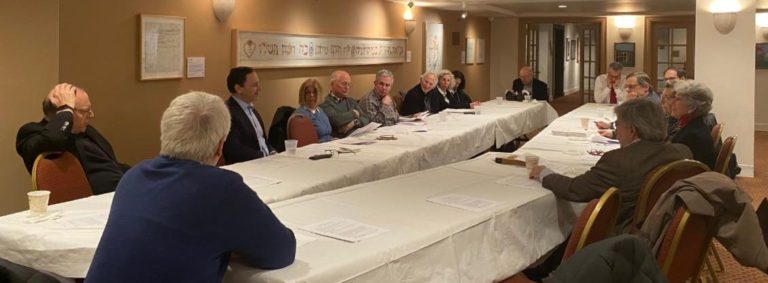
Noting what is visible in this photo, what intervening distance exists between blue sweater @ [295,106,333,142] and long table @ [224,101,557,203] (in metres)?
0.43

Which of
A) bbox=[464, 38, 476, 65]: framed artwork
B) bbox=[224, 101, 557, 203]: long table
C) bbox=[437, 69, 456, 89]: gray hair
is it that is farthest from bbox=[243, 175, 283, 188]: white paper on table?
bbox=[464, 38, 476, 65]: framed artwork

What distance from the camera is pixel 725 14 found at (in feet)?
24.4

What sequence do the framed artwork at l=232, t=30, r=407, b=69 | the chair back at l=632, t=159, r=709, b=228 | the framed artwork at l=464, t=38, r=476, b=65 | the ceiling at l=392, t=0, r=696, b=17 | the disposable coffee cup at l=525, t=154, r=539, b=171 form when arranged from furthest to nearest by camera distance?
1. the framed artwork at l=464, t=38, r=476, b=65
2. the ceiling at l=392, t=0, r=696, b=17
3. the framed artwork at l=232, t=30, r=407, b=69
4. the disposable coffee cup at l=525, t=154, r=539, b=171
5. the chair back at l=632, t=159, r=709, b=228

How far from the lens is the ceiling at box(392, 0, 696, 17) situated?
10361 mm

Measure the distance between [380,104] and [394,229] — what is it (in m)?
4.45

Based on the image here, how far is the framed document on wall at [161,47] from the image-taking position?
219 inches

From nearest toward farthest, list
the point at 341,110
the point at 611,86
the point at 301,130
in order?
1. the point at 301,130
2. the point at 341,110
3. the point at 611,86

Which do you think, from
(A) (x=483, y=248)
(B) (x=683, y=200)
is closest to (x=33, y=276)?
(A) (x=483, y=248)

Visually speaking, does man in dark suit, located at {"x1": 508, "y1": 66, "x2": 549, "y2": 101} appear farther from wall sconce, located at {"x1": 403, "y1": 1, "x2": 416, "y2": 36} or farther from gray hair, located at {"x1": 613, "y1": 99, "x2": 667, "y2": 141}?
gray hair, located at {"x1": 613, "y1": 99, "x2": 667, "y2": 141}

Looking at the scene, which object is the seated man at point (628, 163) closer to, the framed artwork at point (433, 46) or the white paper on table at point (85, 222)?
the white paper on table at point (85, 222)

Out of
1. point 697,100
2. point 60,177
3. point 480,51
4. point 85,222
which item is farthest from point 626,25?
point 85,222

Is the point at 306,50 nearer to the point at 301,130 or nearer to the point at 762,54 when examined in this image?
the point at 301,130

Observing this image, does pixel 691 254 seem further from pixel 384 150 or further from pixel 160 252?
pixel 384 150

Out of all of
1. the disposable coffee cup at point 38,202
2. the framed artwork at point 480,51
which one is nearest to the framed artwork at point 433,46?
the framed artwork at point 480,51
